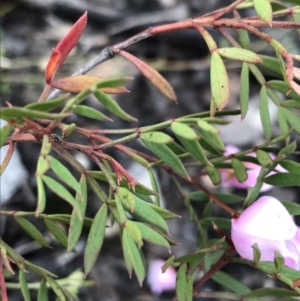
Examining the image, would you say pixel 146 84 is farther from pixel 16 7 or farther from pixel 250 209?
pixel 250 209

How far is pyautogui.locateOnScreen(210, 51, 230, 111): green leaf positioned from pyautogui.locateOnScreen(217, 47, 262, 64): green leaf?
0.01 meters

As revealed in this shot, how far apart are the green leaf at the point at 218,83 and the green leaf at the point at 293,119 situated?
0.54 feet

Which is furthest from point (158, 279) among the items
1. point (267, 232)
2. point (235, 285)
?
point (267, 232)

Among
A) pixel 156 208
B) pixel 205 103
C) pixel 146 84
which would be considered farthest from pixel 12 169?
pixel 156 208

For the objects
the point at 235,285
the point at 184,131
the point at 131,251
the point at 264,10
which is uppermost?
the point at 264,10

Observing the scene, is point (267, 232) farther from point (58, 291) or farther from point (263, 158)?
point (58, 291)

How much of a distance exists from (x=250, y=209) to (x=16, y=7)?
1206mm

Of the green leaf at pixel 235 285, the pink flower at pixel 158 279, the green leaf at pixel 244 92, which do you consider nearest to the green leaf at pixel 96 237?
the green leaf at pixel 244 92

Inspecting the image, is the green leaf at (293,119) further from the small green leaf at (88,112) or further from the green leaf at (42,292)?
the green leaf at (42,292)

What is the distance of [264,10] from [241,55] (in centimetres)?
6

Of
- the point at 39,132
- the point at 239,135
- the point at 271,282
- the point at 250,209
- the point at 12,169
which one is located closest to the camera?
the point at 39,132

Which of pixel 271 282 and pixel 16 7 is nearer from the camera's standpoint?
pixel 271 282

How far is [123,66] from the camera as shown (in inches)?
65.0

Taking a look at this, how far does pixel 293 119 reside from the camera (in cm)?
74
